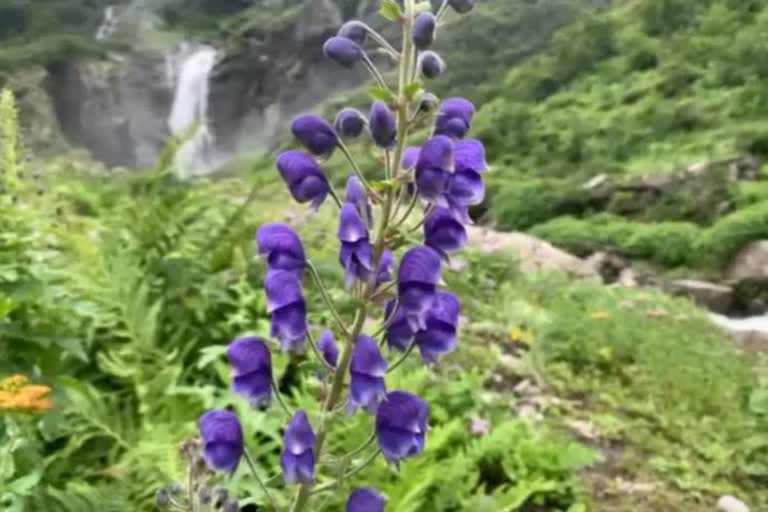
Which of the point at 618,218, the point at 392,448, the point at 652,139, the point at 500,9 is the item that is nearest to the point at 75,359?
the point at 392,448

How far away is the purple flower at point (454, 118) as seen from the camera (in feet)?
5.58

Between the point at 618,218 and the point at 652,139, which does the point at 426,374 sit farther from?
the point at 652,139

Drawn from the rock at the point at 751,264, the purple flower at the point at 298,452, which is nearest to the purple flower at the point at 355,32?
the purple flower at the point at 298,452

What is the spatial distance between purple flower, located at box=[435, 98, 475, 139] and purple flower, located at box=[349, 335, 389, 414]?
0.35m

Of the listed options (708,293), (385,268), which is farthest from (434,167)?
(708,293)

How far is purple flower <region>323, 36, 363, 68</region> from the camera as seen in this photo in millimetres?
1756

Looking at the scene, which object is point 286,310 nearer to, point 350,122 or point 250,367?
point 250,367

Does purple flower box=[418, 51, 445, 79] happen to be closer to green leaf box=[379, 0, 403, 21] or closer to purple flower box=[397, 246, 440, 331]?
green leaf box=[379, 0, 403, 21]

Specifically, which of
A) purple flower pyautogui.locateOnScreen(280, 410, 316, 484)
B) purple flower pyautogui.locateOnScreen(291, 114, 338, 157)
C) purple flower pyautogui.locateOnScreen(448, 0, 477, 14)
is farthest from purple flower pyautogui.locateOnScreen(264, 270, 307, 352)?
purple flower pyautogui.locateOnScreen(448, 0, 477, 14)

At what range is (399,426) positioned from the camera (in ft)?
5.41

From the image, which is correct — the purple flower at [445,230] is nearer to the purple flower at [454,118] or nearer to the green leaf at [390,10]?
the purple flower at [454,118]

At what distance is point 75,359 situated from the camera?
3656 mm

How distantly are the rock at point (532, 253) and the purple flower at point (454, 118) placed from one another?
23.5 feet

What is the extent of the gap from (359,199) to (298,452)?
15.8 inches
